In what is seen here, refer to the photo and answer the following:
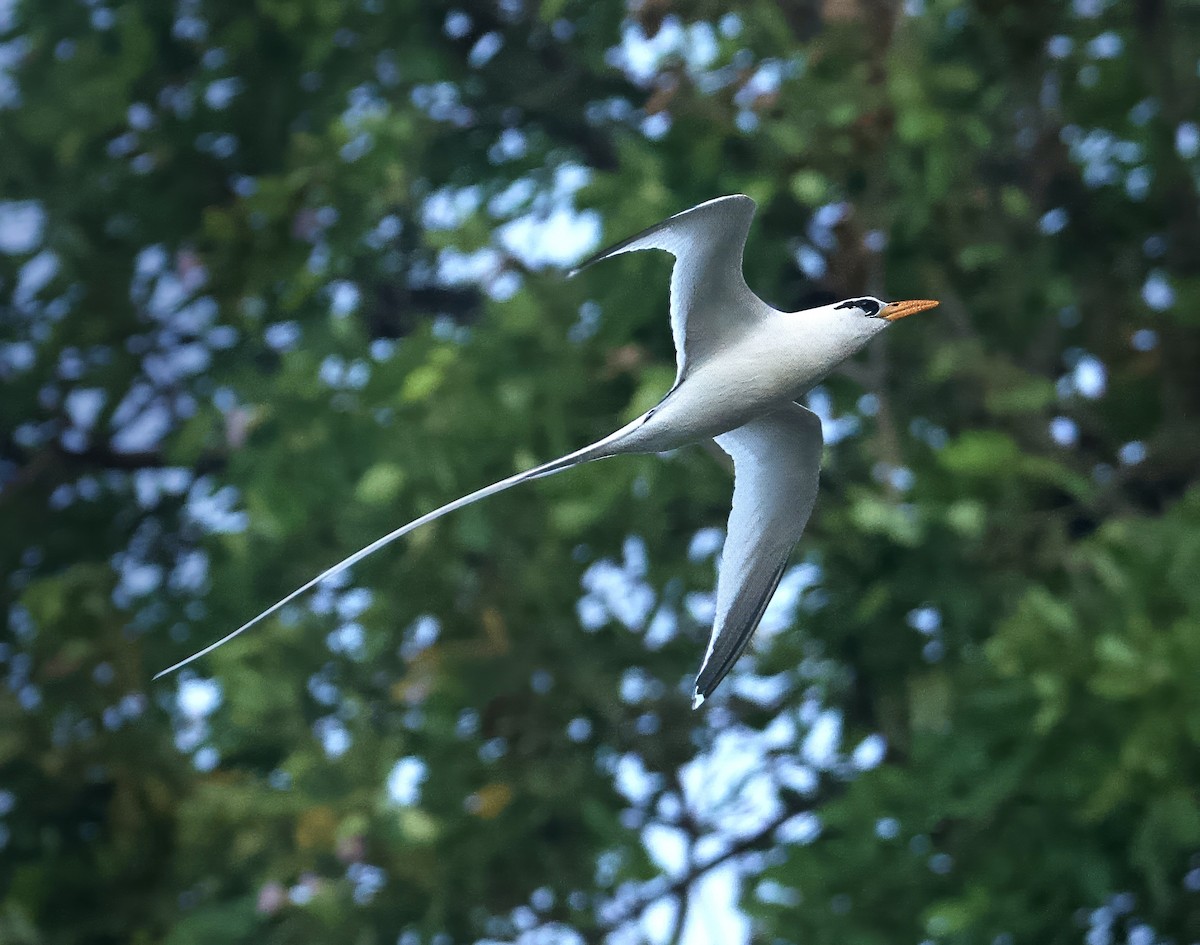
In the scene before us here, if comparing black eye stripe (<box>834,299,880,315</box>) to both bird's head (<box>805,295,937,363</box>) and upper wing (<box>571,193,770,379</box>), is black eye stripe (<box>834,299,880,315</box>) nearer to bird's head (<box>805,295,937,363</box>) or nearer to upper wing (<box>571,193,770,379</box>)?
bird's head (<box>805,295,937,363</box>)

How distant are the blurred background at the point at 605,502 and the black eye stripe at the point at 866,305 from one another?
326 cm

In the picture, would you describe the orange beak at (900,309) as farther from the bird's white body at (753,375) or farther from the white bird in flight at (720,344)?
the bird's white body at (753,375)

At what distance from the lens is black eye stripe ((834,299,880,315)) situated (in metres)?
5.63

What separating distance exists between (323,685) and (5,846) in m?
2.13

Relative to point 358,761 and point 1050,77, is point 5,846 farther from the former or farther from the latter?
point 1050,77

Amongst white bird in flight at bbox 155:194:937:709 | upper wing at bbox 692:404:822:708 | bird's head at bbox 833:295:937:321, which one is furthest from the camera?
upper wing at bbox 692:404:822:708

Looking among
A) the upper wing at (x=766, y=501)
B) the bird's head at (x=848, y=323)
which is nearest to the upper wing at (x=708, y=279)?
the bird's head at (x=848, y=323)

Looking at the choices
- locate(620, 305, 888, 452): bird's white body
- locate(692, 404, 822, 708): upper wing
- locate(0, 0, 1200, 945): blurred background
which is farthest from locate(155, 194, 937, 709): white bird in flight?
locate(0, 0, 1200, 945): blurred background

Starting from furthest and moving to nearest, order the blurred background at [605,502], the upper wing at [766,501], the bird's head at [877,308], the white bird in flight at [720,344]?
the blurred background at [605,502]
the upper wing at [766,501]
the bird's head at [877,308]
the white bird in flight at [720,344]

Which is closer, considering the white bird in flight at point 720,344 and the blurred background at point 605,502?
the white bird in flight at point 720,344

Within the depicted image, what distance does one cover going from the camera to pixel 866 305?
223 inches

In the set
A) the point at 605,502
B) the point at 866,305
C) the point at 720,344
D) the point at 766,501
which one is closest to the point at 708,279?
the point at 720,344

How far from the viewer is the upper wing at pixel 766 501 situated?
6406mm

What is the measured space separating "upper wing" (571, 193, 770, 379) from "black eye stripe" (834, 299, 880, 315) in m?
0.27
